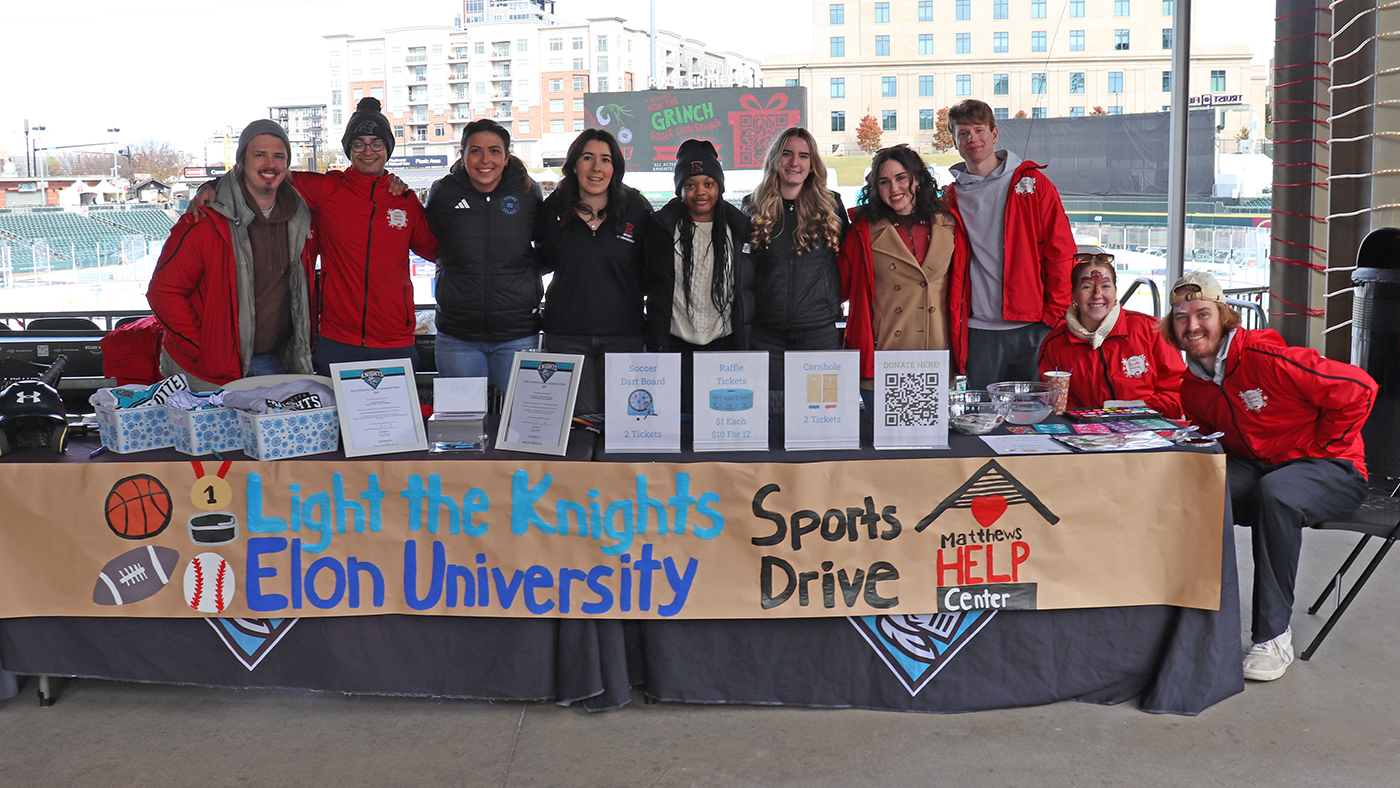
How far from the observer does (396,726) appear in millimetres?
1881

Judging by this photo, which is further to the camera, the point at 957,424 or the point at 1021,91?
the point at 1021,91

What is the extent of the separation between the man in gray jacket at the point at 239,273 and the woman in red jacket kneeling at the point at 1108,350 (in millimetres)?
2083

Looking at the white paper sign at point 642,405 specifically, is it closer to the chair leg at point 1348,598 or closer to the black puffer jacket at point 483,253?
the black puffer jacket at point 483,253

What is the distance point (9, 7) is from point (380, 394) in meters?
8.57

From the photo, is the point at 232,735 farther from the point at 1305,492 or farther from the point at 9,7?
the point at 9,7

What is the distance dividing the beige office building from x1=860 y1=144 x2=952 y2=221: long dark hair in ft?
42.1

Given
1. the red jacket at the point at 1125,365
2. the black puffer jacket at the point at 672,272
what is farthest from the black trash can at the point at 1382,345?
the black puffer jacket at the point at 672,272

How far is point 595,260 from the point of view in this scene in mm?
2473

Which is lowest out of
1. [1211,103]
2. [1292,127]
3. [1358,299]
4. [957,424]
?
[957,424]

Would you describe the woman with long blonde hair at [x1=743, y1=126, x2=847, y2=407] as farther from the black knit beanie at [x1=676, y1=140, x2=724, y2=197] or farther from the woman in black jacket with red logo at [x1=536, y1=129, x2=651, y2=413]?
the woman in black jacket with red logo at [x1=536, y1=129, x2=651, y2=413]

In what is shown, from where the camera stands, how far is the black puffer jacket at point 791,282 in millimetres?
2414

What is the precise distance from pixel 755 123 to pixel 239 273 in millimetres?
10220

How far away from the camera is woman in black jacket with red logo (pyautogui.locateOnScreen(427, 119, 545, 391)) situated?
2541 mm

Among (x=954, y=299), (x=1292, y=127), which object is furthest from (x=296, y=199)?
(x=1292, y=127)
